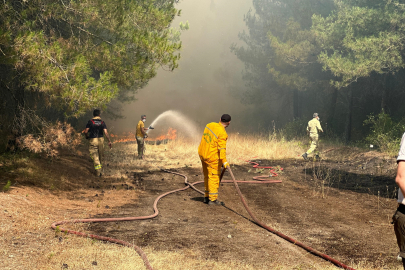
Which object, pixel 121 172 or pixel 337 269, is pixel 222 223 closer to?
pixel 337 269

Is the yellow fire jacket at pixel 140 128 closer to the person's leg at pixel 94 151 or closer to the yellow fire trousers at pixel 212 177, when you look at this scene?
the person's leg at pixel 94 151

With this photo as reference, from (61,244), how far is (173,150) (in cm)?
1182

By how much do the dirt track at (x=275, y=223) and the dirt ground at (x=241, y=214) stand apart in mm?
14

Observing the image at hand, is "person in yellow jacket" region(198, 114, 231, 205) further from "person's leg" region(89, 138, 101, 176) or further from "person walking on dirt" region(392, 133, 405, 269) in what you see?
"person walking on dirt" region(392, 133, 405, 269)

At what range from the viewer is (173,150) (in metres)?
16.1

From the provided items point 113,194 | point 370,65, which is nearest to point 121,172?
point 113,194

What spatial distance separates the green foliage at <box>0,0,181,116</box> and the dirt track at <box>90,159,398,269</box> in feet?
9.09

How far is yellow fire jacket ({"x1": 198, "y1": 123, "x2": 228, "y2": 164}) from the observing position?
22.4 feet

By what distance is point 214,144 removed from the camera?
6.86 m

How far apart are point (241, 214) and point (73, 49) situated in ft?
18.3

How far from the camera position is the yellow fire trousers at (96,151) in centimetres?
959

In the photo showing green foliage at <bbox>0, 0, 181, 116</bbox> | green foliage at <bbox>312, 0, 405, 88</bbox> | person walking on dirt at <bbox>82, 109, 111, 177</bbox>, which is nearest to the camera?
green foliage at <bbox>0, 0, 181, 116</bbox>

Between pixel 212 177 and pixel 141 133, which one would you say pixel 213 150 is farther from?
pixel 141 133

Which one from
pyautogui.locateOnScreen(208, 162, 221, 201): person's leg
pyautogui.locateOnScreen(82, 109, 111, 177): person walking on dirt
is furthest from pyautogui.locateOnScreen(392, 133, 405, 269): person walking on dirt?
pyautogui.locateOnScreen(82, 109, 111, 177): person walking on dirt
